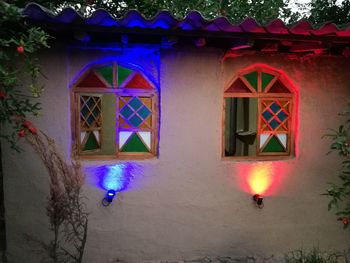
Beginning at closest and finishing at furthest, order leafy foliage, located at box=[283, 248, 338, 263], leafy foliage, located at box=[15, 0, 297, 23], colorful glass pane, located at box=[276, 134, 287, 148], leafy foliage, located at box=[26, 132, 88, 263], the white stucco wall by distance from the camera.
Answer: leafy foliage, located at box=[26, 132, 88, 263], the white stucco wall, leafy foliage, located at box=[283, 248, 338, 263], colorful glass pane, located at box=[276, 134, 287, 148], leafy foliage, located at box=[15, 0, 297, 23]

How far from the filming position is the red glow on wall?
5711mm

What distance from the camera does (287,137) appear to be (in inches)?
234

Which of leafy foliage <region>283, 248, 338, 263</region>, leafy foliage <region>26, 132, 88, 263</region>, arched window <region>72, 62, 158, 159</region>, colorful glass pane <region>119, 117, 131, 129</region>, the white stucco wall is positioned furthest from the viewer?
leafy foliage <region>283, 248, 338, 263</region>

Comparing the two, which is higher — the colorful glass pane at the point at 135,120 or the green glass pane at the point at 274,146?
the colorful glass pane at the point at 135,120

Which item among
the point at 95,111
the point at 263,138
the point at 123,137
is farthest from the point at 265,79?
the point at 95,111

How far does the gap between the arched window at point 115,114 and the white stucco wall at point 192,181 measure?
0.18m

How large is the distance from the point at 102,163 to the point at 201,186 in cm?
156

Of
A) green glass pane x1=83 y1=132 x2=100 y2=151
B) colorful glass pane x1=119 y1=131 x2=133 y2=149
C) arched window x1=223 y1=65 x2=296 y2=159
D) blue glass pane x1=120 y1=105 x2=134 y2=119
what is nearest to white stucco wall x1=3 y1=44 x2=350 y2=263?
arched window x1=223 y1=65 x2=296 y2=159

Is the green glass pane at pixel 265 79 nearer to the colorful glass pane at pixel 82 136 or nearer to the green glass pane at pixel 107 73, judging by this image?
the green glass pane at pixel 107 73

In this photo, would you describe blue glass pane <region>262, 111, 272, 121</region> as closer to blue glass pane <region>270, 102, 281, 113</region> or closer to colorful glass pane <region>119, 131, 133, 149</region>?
blue glass pane <region>270, 102, 281, 113</region>

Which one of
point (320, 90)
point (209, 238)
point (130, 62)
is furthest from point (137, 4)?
point (209, 238)

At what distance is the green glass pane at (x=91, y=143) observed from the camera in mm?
5477

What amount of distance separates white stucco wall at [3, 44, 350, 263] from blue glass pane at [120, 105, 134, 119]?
0.50 metres

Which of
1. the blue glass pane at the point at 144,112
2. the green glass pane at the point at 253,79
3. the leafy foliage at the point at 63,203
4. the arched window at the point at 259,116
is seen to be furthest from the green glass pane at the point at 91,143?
the green glass pane at the point at 253,79
